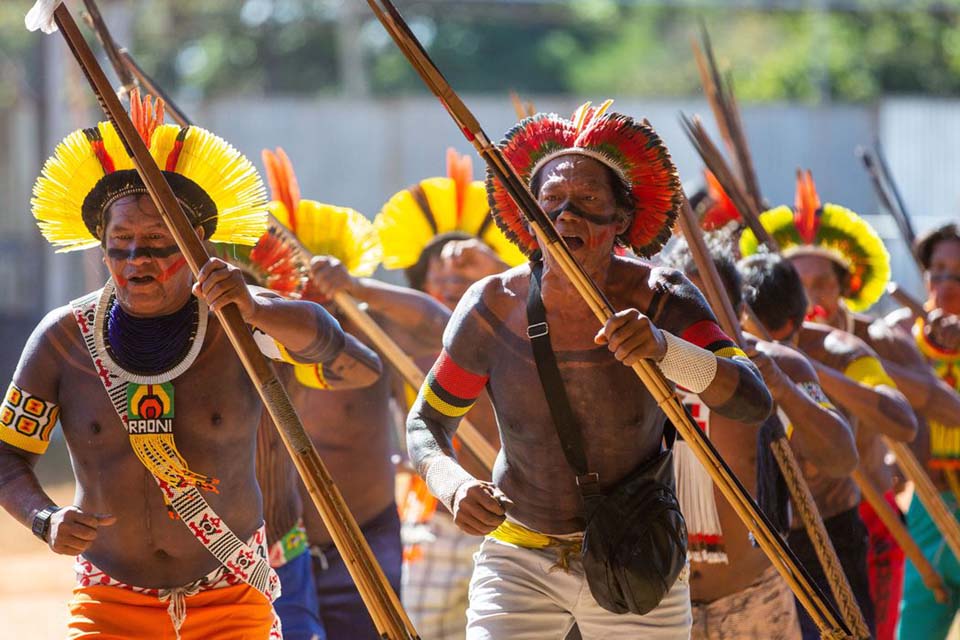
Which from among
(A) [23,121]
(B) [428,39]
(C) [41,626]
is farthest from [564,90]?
(C) [41,626]

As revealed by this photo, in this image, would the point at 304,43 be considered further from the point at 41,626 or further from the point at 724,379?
the point at 724,379

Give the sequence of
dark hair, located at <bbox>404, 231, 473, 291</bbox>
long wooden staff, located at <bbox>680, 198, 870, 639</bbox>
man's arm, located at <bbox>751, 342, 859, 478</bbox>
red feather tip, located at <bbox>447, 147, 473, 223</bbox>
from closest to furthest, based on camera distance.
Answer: man's arm, located at <bbox>751, 342, 859, 478</bbox> < long wooden staff, located at <bbox>680, 198, 870, 639</bbox> < dark hair, located at <bbox>404, 231, 473, 291</bbox> < red feather tip, located at <bbox>447, 147, 473, 223</bbox>

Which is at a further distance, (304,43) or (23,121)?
(304,43)

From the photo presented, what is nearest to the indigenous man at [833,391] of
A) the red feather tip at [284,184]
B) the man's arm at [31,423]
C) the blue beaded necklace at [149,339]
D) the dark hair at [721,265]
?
the dark hair at [721,265]

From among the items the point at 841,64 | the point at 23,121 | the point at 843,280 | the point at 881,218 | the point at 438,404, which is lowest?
the point at 438,404

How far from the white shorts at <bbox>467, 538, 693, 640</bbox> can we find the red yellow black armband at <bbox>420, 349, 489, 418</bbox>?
475mm

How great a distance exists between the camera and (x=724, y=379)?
4.13 m

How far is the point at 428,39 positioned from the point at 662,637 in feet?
107

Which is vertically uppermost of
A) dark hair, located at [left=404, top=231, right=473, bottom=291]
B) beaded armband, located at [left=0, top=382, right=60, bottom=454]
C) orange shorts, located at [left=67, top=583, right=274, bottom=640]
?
dark hair, located at [left=404, top=231, right=473, bottom=291]

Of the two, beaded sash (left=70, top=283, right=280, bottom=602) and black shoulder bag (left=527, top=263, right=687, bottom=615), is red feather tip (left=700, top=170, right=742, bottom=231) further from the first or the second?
beaded sash (left=70, top=283, right=280, bottom=602)

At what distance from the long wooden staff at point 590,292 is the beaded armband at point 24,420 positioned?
Answer: 156cm

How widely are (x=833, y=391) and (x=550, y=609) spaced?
1.84 m

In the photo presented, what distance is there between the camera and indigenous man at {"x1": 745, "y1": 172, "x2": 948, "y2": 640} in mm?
6773

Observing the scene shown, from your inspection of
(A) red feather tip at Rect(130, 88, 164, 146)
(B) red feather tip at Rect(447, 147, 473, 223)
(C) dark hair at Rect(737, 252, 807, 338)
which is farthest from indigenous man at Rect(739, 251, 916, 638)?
(A) red feather tip at Rect(130, 88, 164, 146)
